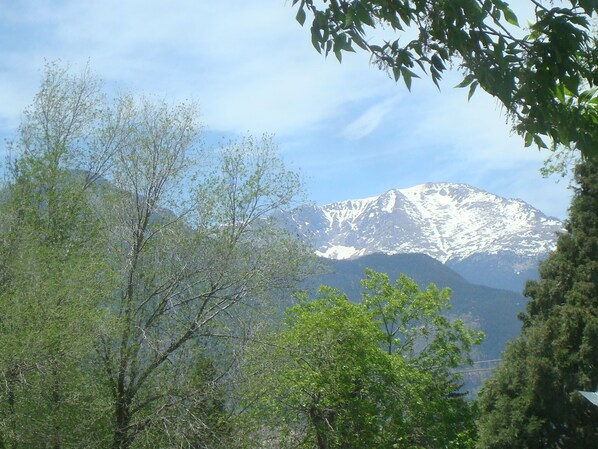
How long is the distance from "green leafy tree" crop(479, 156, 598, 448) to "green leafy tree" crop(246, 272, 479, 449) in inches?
113

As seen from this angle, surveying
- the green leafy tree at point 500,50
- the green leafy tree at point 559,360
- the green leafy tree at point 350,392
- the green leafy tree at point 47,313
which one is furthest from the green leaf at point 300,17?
the green leafy tree at point 559,360

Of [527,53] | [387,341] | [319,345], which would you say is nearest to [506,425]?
[319,345]

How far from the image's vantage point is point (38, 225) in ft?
56.4

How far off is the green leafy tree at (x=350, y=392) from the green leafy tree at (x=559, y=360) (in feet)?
9.44

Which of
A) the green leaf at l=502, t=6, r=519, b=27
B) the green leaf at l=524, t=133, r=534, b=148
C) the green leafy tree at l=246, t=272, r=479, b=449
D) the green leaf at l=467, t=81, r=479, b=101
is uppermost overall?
the green leaf at l=502, t=6, r=519, b=27

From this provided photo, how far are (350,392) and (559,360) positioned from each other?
651 centimetres

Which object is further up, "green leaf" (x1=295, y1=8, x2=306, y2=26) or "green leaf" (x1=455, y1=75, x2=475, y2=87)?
"green leaf" (x1=295, y1=8, x2=306, y2=26)

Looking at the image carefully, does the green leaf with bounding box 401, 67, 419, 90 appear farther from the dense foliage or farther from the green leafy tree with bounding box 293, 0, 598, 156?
→ the dense foliage

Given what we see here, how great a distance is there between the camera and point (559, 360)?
20859 millimetres

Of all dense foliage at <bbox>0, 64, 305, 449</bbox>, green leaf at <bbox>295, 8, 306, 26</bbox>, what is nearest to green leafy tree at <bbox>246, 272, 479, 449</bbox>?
dense foliage at <bbox>0, 64, 305, 449</bbox>

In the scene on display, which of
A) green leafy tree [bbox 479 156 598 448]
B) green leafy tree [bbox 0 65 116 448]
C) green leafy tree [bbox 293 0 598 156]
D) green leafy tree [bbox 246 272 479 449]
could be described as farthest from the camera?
green leafy tree [bbox 246 272 479 449]

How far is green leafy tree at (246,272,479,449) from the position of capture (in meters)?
21.7

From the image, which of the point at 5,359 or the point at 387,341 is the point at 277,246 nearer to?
the point at 5,359

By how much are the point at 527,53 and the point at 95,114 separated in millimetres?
17198
